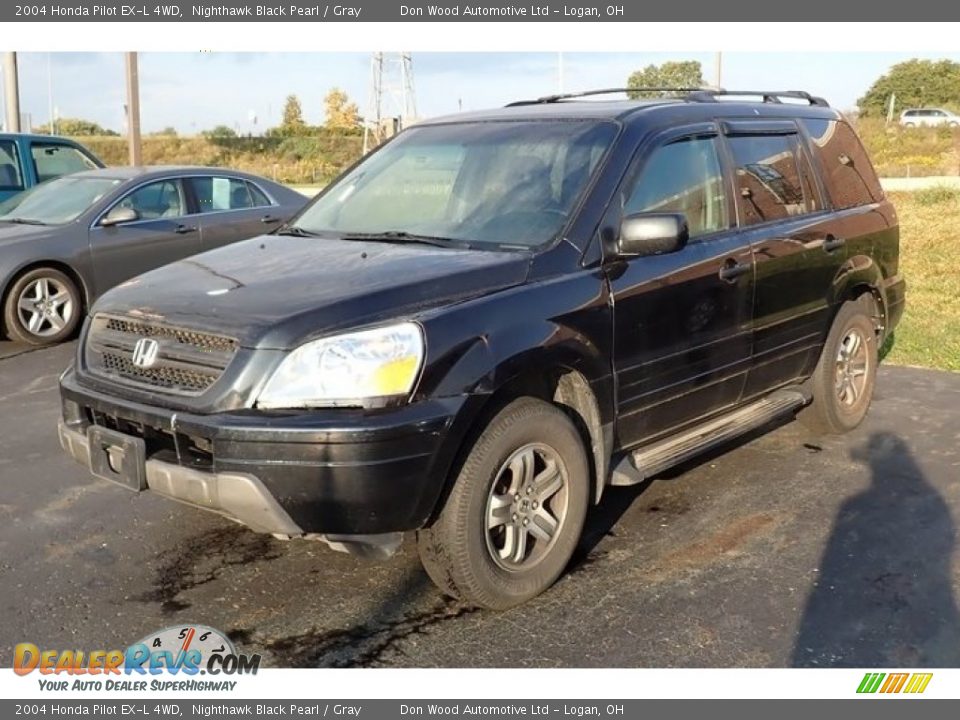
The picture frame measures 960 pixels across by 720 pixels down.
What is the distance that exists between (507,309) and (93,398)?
5.29ft

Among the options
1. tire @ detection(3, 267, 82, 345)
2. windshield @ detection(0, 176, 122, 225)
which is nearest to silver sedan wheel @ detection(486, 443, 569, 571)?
tire @ detection(3, 267, 82, 345)

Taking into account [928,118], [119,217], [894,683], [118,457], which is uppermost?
[928,118]

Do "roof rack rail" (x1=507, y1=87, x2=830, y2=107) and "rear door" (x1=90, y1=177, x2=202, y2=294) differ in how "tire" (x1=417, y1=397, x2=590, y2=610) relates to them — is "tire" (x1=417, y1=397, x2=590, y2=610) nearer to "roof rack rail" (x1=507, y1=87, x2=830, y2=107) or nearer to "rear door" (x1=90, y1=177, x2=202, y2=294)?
"roof rack rail" (x1=507, y1=87, x2=830, y2=107)

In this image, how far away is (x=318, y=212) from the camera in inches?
192

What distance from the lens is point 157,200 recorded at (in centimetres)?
937

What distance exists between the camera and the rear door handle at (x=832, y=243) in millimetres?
5375

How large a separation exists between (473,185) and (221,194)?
6.07 meters

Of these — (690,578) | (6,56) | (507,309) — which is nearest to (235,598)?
(507,309)

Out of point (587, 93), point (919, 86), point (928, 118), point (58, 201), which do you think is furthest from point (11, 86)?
point (919, 86)

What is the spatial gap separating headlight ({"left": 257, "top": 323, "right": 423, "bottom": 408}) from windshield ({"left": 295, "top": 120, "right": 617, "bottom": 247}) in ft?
3.12

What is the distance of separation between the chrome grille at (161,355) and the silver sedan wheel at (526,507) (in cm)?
108

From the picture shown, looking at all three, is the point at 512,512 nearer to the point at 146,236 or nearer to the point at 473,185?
the point at 473,185

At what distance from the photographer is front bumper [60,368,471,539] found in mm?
3152

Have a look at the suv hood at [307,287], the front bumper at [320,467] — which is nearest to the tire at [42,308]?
the suv hood at [307,287]
